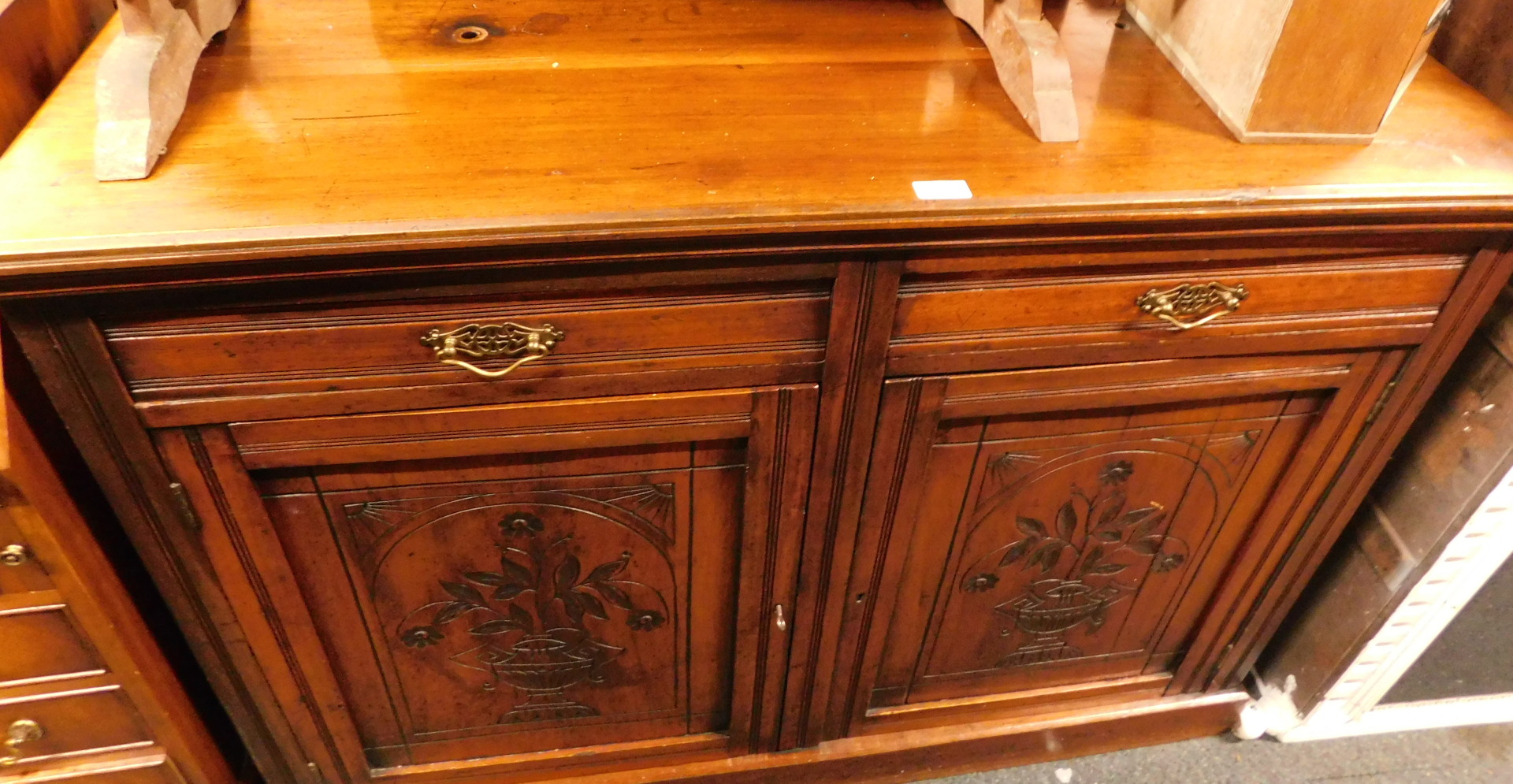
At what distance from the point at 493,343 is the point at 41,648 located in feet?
1.79

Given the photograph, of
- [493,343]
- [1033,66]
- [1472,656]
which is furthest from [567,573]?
[1472,656]

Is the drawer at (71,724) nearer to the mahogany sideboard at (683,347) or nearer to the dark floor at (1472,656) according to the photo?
the mahogany sideboard at (683,347)

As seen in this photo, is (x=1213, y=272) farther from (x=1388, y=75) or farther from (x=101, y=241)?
(x=101, y=241)

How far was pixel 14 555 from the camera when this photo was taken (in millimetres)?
822

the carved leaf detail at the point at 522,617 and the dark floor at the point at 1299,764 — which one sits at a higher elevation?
the carved leaf detail at the point at 522,617

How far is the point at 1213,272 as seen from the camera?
34.2 inches

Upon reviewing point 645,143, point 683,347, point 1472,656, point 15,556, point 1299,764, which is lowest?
point 1299,764

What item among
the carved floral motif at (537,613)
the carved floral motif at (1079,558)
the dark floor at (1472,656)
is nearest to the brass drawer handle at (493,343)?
the carved floral motif at (537,613)

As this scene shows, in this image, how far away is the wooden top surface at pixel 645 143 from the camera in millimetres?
713

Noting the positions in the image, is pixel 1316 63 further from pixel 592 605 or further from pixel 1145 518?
pixel 592 605

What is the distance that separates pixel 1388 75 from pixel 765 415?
61cm

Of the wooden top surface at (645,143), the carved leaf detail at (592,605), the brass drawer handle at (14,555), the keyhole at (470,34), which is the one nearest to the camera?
the wooden top surface at (645,143)

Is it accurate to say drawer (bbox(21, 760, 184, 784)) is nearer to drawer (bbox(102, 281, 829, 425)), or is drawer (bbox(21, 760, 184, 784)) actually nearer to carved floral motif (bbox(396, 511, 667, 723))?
carved floral motif (bbox(396, 511, 667, 723))

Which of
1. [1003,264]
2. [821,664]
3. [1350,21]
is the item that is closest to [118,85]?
[1003,264]
